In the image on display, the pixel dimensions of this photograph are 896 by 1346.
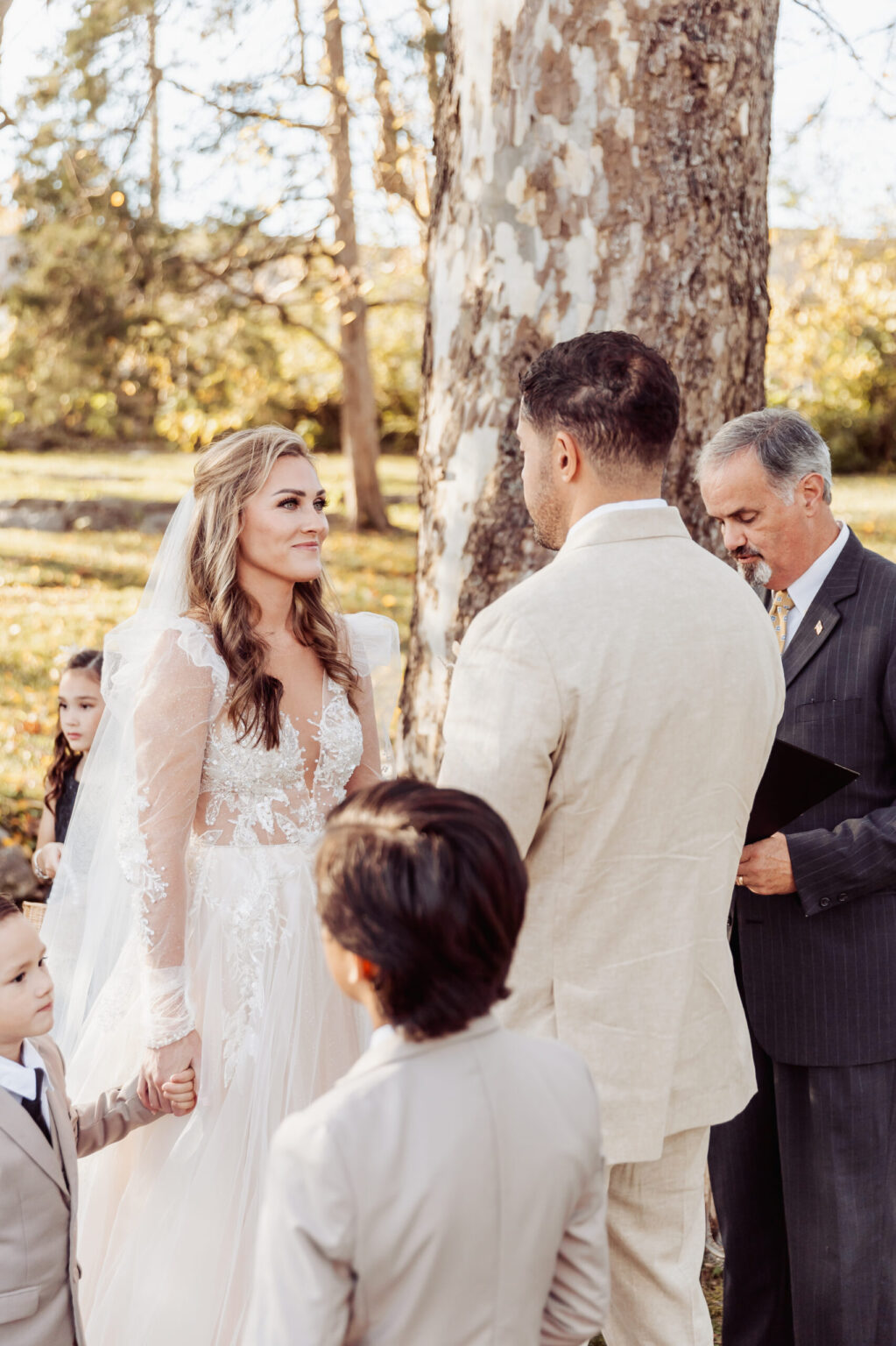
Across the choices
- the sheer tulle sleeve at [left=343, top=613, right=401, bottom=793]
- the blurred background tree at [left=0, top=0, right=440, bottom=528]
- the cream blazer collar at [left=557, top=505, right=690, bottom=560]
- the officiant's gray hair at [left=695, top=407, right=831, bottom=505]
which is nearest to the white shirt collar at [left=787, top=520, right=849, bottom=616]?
the officiant's gray hair at [left=695, top=407, right=831, bottom=505]

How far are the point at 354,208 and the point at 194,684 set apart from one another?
448 inches

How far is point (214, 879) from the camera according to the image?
8.59 ft

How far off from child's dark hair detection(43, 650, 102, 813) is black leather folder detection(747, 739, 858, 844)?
2.32 m

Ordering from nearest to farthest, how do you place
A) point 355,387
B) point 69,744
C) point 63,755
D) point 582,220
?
point 582,220 → point 69,744 → point 63,755 → point 355,387

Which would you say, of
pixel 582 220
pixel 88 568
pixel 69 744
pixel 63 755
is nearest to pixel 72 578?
pixel 88 568

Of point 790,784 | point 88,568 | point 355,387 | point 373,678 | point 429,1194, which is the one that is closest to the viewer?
point 429,1194

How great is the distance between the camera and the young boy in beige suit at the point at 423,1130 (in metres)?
1.33

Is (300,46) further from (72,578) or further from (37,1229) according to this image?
(37,1229)

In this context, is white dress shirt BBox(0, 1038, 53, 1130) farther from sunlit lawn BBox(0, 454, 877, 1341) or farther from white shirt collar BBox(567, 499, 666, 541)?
sunlit lawn BBox(0, 454, 877, 1341)

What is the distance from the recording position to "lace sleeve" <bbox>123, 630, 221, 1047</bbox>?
8.03 ft

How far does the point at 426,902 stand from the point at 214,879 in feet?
4.45

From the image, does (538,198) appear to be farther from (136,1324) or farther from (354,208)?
(354,208)

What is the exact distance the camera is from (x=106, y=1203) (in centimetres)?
258

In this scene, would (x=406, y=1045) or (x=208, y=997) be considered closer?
(x=406, y=1045)
